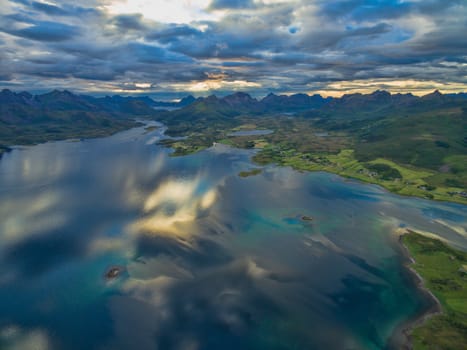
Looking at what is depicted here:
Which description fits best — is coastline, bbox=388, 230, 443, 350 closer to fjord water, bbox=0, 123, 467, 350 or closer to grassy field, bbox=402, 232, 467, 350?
grassy field, bbox=402, 232, 467, 350

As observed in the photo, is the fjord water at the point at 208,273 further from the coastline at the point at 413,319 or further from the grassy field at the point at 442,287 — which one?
the grassy field at the point at 442,287

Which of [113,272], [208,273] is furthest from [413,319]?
[113,272]

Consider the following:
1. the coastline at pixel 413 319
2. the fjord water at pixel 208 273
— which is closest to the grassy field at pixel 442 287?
the coastline at pixel 413 319

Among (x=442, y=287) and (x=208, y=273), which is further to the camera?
(x=208, y=273)

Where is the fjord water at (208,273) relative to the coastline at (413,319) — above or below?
below

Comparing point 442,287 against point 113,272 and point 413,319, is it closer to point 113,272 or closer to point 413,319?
point 413,319

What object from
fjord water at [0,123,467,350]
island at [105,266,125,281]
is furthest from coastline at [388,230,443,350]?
island at [105,266,125,281]
